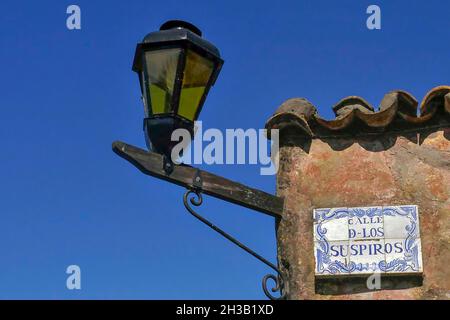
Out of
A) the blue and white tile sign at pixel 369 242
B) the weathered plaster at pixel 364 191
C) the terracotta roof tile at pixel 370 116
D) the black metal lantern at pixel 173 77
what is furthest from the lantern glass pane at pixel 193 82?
the blue and white tile sign at pixel 369 242

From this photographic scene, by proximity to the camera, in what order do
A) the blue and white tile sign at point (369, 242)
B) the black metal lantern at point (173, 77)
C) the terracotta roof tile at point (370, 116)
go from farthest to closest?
the terracotta roof tile at point (370, 116) < the blue and white tile sign at point (369, 242) < the black metal lantern at point (173, 77)

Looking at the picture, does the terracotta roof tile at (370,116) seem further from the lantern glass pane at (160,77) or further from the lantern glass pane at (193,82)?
the lantern glass pane at (160,77)

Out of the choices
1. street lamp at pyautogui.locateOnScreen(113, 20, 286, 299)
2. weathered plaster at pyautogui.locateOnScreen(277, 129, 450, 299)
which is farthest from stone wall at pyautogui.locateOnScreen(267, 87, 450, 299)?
street lamp at pyautogui.locateOnScreen(113, 20, 286, 299)

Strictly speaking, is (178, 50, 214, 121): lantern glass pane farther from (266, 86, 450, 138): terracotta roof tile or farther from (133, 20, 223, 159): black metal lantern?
(266, 86, 450, 138): terracotta roof tile

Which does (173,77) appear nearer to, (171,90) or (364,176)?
(171,90)

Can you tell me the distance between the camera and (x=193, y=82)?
17.2 ft

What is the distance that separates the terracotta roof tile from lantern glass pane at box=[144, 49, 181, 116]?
3.42 ft

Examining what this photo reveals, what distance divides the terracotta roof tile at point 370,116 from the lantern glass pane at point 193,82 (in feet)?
2.93

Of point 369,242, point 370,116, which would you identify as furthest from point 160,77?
point 369,242

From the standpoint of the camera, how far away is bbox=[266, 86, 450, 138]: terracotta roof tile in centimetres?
587

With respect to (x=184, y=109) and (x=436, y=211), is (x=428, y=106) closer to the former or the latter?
(x=436, y=211)

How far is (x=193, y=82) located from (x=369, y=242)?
1340 millimetres

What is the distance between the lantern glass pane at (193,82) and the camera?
519cm

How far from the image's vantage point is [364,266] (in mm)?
5656
